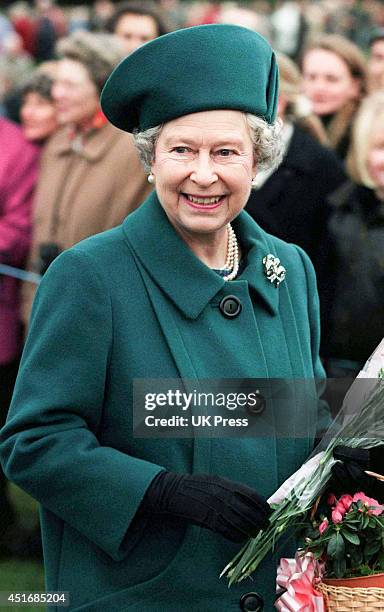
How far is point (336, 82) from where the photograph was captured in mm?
7113

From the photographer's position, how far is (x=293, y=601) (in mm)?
2750

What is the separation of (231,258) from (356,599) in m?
0.91

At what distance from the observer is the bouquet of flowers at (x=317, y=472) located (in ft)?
9.16

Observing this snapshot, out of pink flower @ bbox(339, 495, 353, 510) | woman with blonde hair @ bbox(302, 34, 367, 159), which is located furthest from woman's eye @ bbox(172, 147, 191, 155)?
woman with blonde hair @ bbox(302, 34, 367, 159)

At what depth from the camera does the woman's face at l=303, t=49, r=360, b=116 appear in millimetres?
7082

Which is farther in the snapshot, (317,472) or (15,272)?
(15,272)

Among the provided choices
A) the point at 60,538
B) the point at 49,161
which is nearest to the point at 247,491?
the point at 60,538

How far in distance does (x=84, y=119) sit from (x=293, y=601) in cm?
382

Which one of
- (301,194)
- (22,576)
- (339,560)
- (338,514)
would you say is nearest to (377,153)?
(301,194)

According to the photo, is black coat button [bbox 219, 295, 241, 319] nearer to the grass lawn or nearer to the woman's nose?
the woman's nose

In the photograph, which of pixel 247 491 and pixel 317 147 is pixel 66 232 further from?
pixel 247 491

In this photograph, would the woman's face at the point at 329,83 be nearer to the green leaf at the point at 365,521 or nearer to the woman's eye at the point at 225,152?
the woman's eye at the point at 225,152

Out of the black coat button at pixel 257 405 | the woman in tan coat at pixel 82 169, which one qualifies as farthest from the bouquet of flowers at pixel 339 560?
Answer: the woman in tan coat at pixel 82 169

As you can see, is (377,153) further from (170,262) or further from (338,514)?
(338,514)
